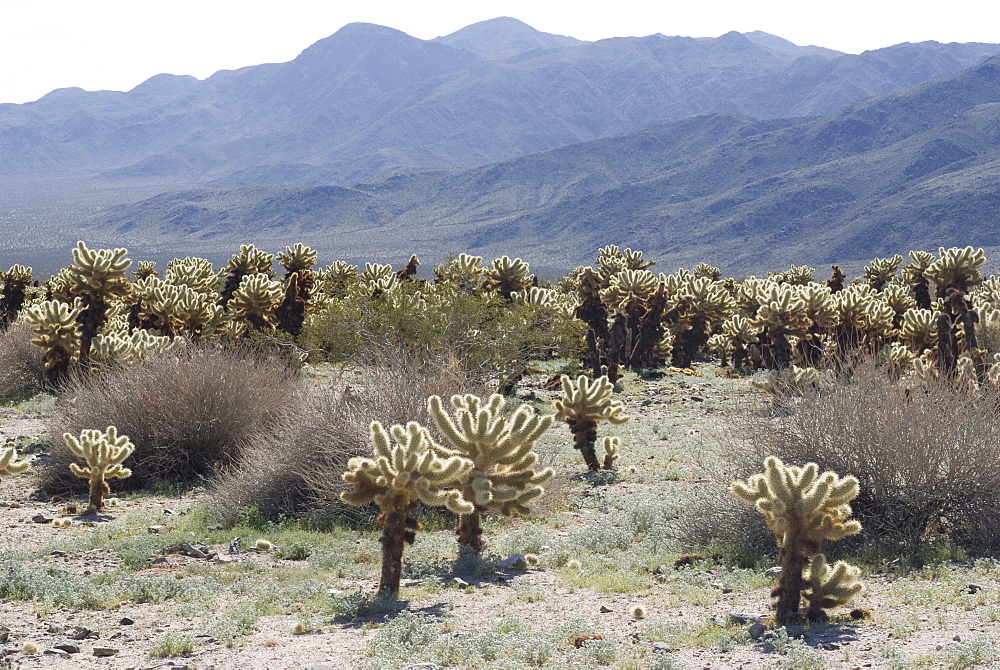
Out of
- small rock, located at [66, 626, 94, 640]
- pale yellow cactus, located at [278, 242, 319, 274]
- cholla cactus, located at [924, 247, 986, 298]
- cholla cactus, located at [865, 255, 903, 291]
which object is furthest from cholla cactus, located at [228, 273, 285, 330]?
cholla cactus, located at [865, 255, 903, 291]

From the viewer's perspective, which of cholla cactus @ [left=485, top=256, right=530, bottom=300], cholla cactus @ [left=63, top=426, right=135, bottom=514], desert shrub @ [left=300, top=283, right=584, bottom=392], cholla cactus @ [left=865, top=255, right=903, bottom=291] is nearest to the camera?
cholla cactus @ [left=63, top=426, right=135, bottom=514]

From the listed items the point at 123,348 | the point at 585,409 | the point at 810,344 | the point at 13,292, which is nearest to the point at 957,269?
the point at 810,344

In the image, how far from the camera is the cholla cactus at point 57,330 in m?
19.0

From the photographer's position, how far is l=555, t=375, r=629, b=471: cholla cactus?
15.2 metres

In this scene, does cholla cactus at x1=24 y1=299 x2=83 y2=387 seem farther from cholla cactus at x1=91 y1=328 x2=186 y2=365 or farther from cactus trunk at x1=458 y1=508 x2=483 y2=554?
cactus trunk at x1=458 y1=508 x2=483 y2=554

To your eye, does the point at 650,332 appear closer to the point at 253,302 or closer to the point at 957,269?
the point at 957,269

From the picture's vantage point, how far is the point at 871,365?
446 inches

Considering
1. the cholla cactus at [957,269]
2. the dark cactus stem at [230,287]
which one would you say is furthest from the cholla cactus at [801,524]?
the dark cactus stem at [230,287]

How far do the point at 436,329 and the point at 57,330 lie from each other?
7.17 m

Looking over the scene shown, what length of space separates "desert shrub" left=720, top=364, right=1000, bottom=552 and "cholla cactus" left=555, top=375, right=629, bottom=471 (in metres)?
4.35

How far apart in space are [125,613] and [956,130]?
209m

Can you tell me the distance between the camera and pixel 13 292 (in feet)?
90.3

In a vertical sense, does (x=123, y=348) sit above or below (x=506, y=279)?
below

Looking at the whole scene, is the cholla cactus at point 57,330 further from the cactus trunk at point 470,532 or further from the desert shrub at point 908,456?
the desert shrub at point 908,456
